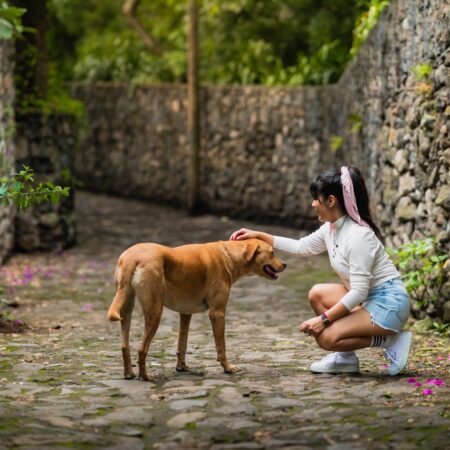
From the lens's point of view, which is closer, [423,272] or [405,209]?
[423,272]

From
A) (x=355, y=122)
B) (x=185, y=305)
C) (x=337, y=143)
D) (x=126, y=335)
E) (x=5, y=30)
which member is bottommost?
(x=126, y=335)

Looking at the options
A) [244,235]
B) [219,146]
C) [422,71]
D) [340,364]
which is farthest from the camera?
[219,146]

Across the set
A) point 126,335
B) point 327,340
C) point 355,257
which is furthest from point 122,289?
point 355,257

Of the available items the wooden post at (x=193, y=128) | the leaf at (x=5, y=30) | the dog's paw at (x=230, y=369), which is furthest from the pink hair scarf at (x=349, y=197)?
the wooden post at (x=193, y=128)

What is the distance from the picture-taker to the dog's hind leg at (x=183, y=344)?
651 centimetres

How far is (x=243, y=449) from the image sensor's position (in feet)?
15.5

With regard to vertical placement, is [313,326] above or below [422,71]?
below

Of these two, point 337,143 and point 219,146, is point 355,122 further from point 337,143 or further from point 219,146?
point 219,146

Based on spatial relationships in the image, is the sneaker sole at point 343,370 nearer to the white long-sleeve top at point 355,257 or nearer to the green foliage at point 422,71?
the white long-sleeve top at point 355,257

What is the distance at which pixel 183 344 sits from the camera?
21.3ft

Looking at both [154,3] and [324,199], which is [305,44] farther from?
[324,199]

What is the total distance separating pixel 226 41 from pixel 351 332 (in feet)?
46.3

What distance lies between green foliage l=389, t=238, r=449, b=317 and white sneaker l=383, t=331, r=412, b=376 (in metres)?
1.74

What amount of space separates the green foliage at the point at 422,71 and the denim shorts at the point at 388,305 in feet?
8.73
